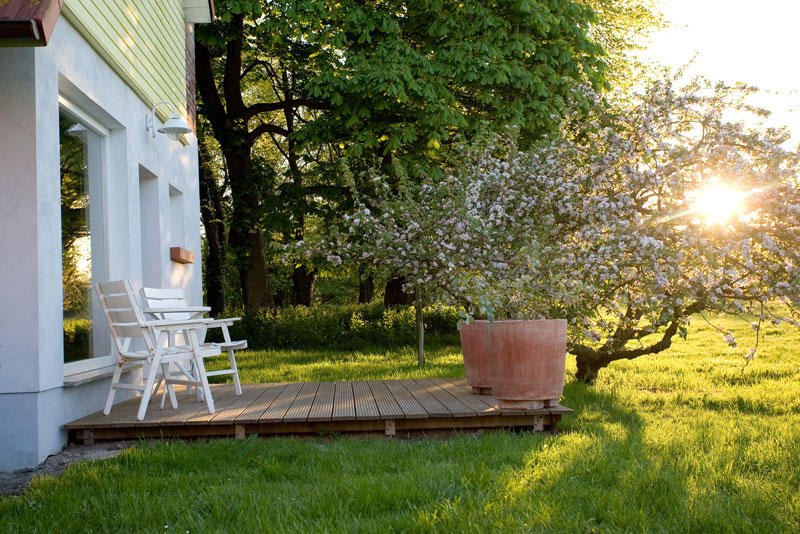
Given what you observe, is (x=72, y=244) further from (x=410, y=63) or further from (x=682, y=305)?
(x=410, y=63)

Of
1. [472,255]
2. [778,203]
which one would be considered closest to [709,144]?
[778,203]

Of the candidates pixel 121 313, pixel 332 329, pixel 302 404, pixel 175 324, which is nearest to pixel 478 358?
pixel 302 404

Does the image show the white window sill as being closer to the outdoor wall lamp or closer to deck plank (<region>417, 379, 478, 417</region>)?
the outdoor wall lamp

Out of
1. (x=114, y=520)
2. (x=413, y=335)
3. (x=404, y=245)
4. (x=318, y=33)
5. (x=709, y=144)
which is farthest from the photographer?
(x=413, y=335)

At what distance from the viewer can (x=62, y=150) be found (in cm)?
602

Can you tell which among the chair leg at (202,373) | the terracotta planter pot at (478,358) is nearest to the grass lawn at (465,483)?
the chair leg at (202,373)

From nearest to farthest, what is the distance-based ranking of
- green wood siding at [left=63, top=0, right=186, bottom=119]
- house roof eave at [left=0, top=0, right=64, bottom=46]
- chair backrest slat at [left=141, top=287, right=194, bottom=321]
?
1. house roof eave at [left=0, top=0, right=64, bottom=46]
2. green wood siding at [left=63, top=0, right=186, bottom=119]
3. chair backrest slat at [left=141, top=287, right=194, bottom=321]

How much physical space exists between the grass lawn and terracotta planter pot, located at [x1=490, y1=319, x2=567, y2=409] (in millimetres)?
282

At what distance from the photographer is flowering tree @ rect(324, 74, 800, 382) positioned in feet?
21.4

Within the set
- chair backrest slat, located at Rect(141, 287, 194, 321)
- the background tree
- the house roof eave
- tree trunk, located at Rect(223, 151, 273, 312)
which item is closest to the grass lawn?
chair backrest slat, located at Rect(141, 287, 194, 321)

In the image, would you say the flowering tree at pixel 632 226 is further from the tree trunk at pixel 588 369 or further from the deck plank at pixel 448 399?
the deck plank at pixel 448 399

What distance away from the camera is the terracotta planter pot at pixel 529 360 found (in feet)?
18.2

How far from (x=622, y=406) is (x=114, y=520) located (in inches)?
178

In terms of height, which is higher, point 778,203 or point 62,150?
point 62,150
